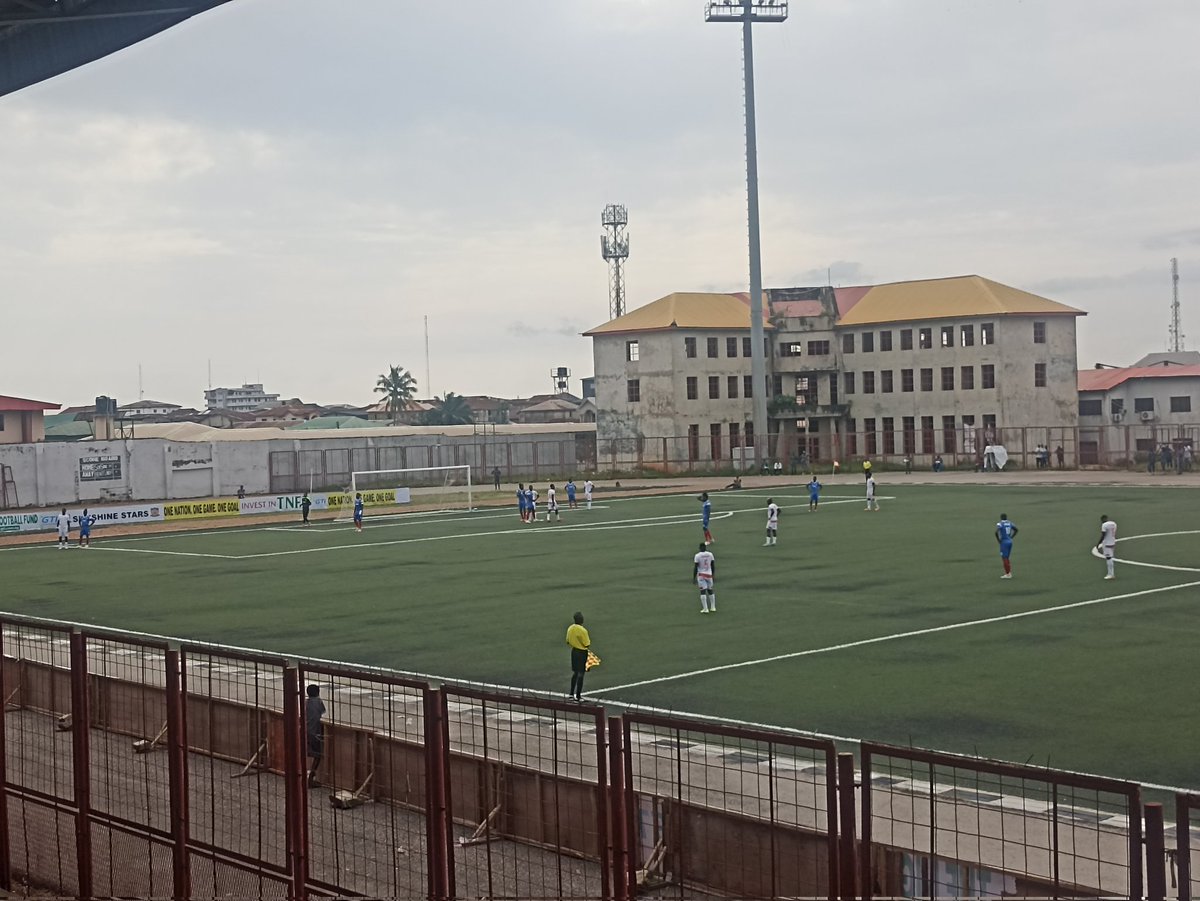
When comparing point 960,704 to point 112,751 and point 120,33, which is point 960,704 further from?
point 120,33

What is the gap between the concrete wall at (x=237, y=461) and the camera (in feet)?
274

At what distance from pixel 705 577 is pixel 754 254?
220 feet

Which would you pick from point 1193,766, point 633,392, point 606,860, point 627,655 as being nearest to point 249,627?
point 627,655

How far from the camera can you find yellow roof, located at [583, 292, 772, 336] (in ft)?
352

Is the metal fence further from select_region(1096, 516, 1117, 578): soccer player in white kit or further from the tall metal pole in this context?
the tall metal pole

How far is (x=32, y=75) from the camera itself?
2048 centimetres

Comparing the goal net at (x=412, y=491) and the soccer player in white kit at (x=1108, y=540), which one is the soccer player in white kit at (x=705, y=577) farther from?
the goal net at (x=412, y=491)

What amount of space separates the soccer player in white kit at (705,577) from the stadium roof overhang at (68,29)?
16.6m

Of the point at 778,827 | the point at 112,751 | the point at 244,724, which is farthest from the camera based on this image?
the point at 112,751

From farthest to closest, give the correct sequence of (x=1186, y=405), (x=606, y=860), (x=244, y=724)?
(x=1186, y=405)
(x=244, y=724)
(x=606, y=860)

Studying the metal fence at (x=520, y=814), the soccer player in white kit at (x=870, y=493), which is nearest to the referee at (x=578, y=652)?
the metal fence at (x=520, y=814)

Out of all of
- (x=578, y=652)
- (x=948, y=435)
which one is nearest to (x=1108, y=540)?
(x=578, y=652)

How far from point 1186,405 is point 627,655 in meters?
83.9

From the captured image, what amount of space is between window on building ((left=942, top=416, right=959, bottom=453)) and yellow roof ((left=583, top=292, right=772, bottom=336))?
54.3 ft
